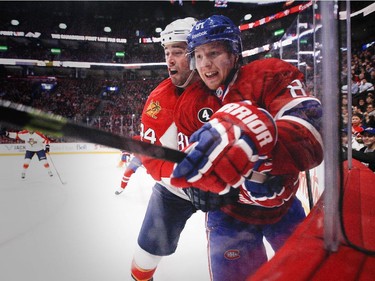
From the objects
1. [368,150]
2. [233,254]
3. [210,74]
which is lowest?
[368,150]

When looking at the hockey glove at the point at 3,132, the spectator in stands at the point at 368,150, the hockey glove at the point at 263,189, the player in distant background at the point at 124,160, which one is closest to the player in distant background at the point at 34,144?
the hockey glove at the point at 3,132

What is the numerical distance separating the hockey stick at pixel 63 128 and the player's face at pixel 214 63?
0.17 meters

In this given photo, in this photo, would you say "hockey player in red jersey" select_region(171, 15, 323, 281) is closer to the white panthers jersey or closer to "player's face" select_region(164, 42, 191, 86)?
"player's face" select_region(164, 42, 191, 86)

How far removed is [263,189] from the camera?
51 cm

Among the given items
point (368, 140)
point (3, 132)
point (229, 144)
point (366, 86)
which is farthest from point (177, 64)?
point (366, 86)

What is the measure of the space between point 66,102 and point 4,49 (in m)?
0.16

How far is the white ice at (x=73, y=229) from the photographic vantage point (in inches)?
18.6

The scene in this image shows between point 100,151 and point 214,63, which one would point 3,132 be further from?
point 214,63

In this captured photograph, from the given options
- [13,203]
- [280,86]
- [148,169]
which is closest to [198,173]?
[148,169]

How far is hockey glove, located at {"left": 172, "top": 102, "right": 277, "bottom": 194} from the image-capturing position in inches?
16.8

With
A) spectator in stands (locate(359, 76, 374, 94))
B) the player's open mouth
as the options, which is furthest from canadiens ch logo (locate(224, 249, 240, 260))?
spectator in stands (locate(359, 76, 374, 94))

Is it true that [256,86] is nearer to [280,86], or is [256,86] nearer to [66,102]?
[280,86]

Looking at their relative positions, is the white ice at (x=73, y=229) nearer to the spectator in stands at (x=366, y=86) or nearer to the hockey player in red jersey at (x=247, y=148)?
the hockey player in red jersey at (x=247, y=148)

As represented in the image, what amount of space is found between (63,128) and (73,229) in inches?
9.4
